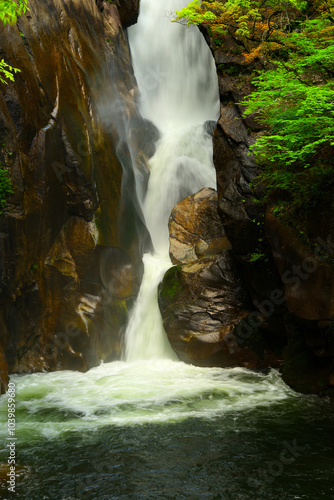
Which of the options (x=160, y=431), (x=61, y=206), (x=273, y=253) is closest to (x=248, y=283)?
(x=273, y=253)

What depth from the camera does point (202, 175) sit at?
17.3 m

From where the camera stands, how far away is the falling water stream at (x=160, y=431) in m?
5.06

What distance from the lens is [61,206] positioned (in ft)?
36.7

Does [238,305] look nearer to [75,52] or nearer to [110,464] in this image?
[110,464]

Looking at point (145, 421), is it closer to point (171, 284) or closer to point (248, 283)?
point (248, 283)

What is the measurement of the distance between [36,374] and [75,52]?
913 cm

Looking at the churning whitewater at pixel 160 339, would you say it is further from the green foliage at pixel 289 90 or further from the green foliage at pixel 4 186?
the green foliage at pixel 289 90

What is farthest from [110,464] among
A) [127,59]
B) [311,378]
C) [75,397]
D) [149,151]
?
[127,59]

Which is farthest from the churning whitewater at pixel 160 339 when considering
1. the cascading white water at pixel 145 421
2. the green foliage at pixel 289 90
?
the green foliage at pixel 289 90

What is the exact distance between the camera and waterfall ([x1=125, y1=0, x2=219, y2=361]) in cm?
1297

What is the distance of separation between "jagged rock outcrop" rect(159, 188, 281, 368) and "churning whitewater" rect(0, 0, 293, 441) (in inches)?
17.6

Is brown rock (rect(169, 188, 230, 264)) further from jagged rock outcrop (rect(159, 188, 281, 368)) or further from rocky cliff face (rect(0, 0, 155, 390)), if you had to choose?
rocky cliff face (rect(0, 0, 155, 390))

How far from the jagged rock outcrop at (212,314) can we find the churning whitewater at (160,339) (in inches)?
17.6

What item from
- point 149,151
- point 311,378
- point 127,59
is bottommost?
point 311,378
